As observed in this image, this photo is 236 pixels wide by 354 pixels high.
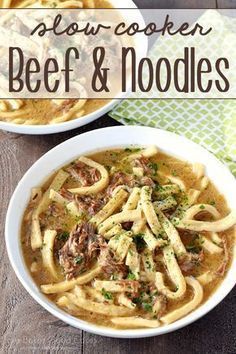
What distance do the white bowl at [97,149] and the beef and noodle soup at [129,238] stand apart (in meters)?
0.05

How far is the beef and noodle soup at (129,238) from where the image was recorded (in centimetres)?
401

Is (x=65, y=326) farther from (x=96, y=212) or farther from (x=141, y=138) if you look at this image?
(x=141, y=138)

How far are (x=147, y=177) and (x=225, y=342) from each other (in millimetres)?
1143

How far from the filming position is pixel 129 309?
3965 millimetres

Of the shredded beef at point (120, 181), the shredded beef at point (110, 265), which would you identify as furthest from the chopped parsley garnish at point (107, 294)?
the shredded beef at point (120, 181)

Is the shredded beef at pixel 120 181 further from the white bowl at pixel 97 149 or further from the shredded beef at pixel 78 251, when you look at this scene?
the shredded beef at pixel 78 251

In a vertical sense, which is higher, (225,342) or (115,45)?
(115,45)

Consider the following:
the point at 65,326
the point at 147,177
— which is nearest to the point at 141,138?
the point at 147,177

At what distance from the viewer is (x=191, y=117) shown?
5.18 m

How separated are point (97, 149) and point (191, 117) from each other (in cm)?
83

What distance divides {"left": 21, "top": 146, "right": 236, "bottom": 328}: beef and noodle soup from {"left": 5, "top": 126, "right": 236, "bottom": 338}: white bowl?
2.0 inches

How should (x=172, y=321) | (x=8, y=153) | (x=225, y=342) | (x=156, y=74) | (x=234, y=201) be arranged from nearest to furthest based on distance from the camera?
(x=172, y=321) → (x=225, y=342) → (x=234, y=201) → (x=8, y=153) → (x=156, y=74)

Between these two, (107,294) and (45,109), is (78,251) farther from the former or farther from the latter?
(45,109)

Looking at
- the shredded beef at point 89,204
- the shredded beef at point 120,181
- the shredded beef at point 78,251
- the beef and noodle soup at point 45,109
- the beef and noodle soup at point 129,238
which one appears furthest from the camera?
the beef and noodle soup at point 45,109
